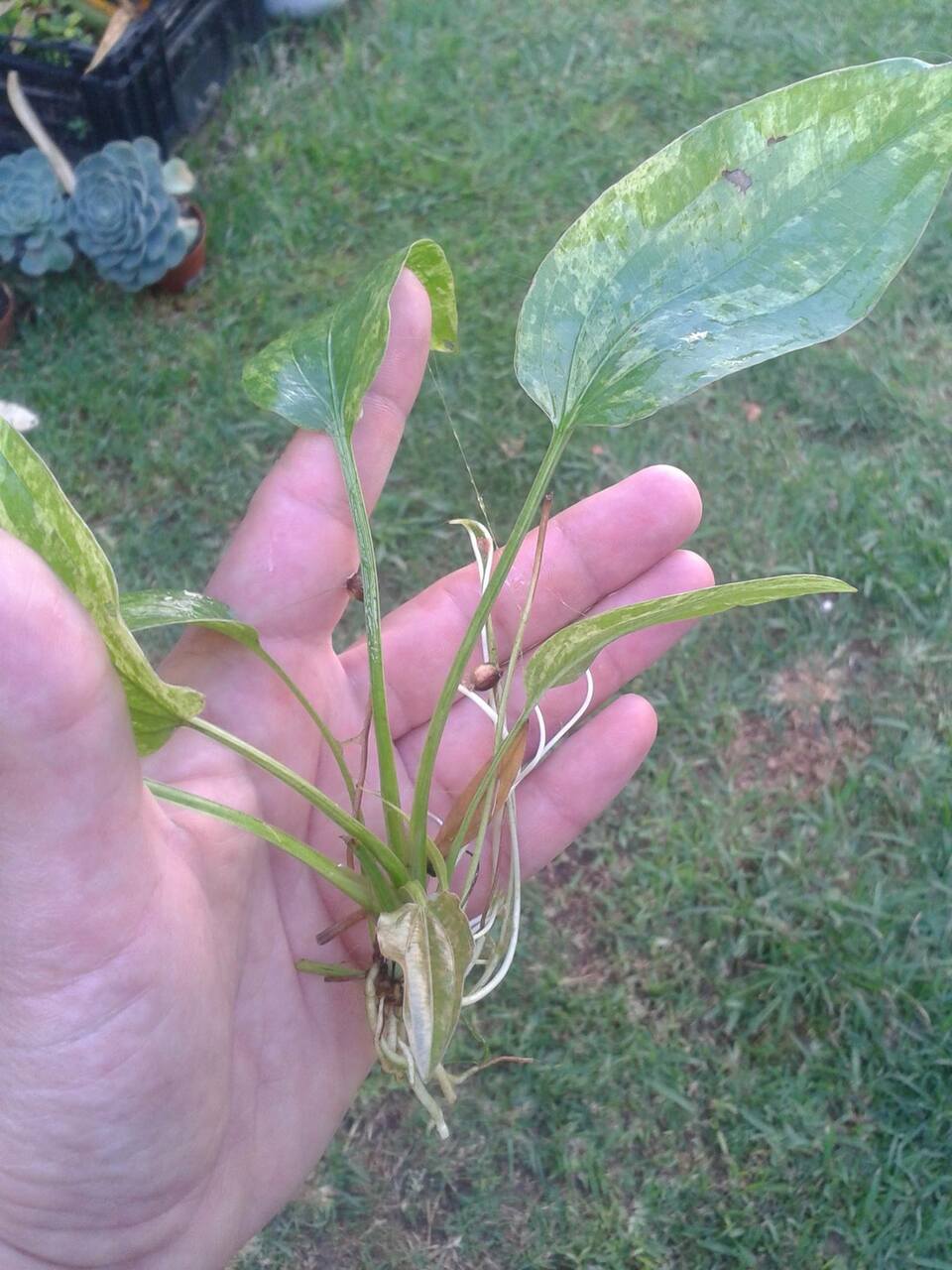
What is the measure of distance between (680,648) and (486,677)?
0.59 meters

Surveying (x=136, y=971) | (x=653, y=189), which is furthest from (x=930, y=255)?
(x=136, y=971)

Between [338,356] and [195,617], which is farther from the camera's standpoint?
[338,356]

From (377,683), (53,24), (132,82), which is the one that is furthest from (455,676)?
(53,24)

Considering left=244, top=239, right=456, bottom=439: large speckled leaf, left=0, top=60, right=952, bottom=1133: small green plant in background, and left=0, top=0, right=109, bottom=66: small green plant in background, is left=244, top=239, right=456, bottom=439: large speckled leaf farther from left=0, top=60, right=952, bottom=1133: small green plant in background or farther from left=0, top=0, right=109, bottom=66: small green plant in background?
left=0, top=0, right=109, bottom=66: small green plant in background

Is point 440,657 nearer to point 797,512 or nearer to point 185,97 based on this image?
point 797,512

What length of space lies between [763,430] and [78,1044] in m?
1.30

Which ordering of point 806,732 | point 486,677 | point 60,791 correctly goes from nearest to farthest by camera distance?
point 60,791
point 486,677
point 806,732

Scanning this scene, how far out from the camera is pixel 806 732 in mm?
1479

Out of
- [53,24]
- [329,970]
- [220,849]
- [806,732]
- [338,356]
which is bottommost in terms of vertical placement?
[806,732]

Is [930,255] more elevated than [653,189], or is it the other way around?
[653,189]

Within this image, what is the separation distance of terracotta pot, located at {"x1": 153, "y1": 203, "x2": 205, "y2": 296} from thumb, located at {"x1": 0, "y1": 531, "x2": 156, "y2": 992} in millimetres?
1343

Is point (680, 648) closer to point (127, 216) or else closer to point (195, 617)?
point (195, 617)

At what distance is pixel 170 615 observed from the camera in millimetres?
866

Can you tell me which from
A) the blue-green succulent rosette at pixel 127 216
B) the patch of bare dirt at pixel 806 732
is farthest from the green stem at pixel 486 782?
the blue-green succulent rosette at pixel 127 216
